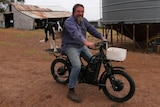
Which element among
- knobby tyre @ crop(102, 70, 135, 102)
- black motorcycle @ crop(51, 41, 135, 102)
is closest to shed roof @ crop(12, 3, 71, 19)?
black motorcycle @ crop(51, 41, 135, 102)

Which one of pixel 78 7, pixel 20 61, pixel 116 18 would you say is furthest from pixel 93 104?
pixel 116 18

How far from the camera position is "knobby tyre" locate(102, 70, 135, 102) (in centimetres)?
466

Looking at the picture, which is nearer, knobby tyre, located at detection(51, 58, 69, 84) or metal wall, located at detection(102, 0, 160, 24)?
knobby tyre, located at detection(51, 58, 69, 84)

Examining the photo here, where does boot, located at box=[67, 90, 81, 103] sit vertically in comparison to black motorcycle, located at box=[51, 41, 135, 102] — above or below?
below

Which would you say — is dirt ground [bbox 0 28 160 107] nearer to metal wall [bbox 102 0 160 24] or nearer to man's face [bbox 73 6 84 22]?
man's face [bbox 73 6 84 22]

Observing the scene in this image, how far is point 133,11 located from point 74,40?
745 centimetres

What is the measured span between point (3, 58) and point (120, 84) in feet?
19.0

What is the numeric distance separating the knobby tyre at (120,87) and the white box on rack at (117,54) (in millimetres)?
260

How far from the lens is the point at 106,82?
16.3ft

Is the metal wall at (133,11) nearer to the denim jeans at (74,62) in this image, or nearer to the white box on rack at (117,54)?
the denim jeans at (74,62)

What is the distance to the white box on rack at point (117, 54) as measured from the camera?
15.0ft

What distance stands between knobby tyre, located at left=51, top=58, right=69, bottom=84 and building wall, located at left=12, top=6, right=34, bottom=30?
27783mm

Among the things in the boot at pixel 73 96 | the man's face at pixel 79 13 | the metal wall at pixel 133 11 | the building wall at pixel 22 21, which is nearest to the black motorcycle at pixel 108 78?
the boot at pixel 73 96

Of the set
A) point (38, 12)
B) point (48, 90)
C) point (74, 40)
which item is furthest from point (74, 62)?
point (38, 12)
